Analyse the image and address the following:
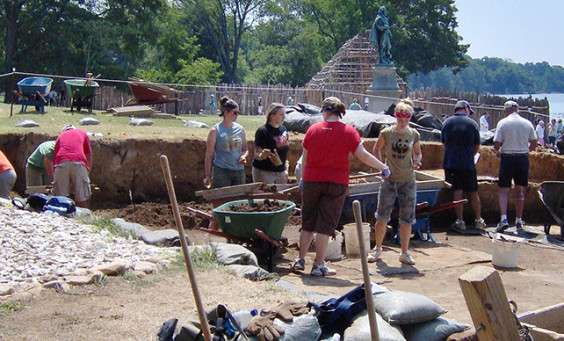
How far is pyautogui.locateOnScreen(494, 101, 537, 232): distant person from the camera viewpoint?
433 inches

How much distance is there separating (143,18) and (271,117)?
99.5 feet

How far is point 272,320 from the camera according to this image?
17.3 feet

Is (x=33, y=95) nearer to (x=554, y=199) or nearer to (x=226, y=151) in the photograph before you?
(x=226, y=151)

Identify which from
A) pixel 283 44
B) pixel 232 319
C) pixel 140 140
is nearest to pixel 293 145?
pixel 140 140

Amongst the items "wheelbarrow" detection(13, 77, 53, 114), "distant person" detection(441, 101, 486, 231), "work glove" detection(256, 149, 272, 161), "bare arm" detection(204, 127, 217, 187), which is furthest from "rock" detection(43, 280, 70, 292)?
"wheelbarrow" detection(13, 77, 53, 114)

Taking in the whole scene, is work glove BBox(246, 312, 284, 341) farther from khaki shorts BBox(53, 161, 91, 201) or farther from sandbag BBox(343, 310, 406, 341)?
khaki shorts BBox(53, 161, 91, 201)

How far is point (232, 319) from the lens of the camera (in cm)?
504

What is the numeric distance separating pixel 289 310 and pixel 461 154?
249 inches

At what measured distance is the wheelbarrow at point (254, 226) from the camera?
8031 millimetres

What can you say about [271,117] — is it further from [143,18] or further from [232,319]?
[143,18]

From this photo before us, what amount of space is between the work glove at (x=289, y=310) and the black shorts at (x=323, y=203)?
89.3 inches

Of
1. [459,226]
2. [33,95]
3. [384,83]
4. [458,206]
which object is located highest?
[384,83]

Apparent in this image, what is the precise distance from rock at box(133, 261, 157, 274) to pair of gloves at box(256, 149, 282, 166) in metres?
2.34

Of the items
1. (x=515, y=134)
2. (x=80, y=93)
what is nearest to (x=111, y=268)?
(x=515, y=134)
